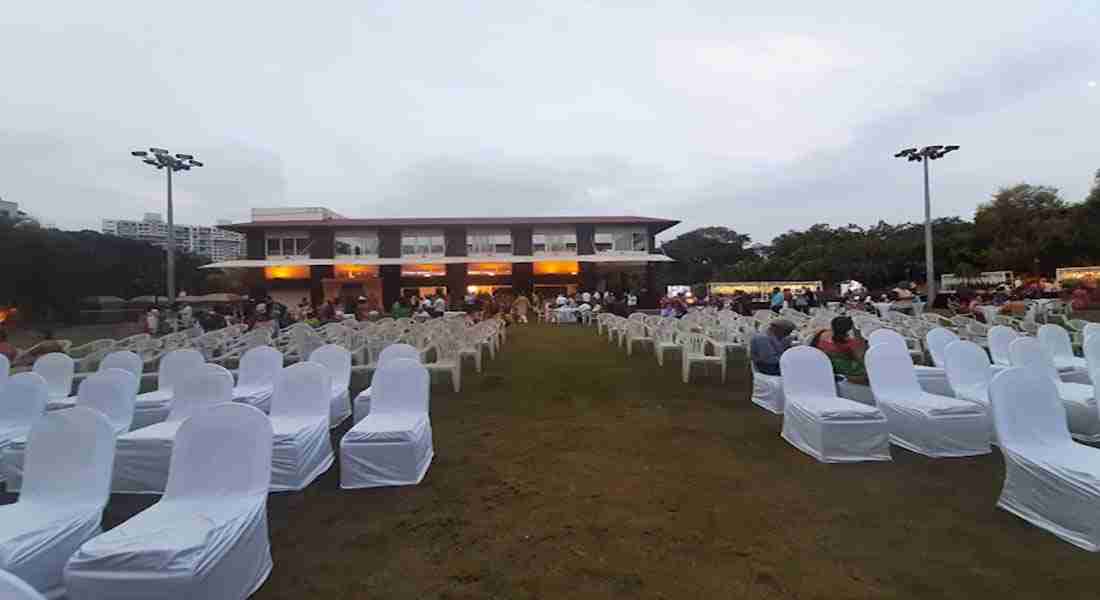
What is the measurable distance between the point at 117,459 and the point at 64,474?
4.48ft

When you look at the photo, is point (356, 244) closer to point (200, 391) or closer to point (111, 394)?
point (111, 394)

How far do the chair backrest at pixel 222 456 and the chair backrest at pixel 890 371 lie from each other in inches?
219

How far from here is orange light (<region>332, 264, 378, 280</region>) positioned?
31.6 m

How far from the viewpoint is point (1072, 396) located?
5406 millimetres

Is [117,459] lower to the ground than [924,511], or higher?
higher

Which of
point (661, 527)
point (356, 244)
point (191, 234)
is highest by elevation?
point (191, 234)

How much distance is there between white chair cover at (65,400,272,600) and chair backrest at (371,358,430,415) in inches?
76.0

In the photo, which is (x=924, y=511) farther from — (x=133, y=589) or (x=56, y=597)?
(x=56, y=597)

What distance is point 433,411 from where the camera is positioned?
23.6 ft

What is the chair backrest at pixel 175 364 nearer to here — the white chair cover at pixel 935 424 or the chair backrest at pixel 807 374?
the chair backrest at pixel 807 374

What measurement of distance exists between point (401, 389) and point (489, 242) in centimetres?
2744

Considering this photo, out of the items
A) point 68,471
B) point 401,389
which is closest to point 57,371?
point 68,471

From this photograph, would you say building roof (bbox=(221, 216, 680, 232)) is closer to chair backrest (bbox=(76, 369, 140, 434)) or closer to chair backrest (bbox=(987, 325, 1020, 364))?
chair backrest (bbox=(987, 325, 1020, 364))

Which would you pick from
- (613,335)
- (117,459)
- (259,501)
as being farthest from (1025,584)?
(613,335)
